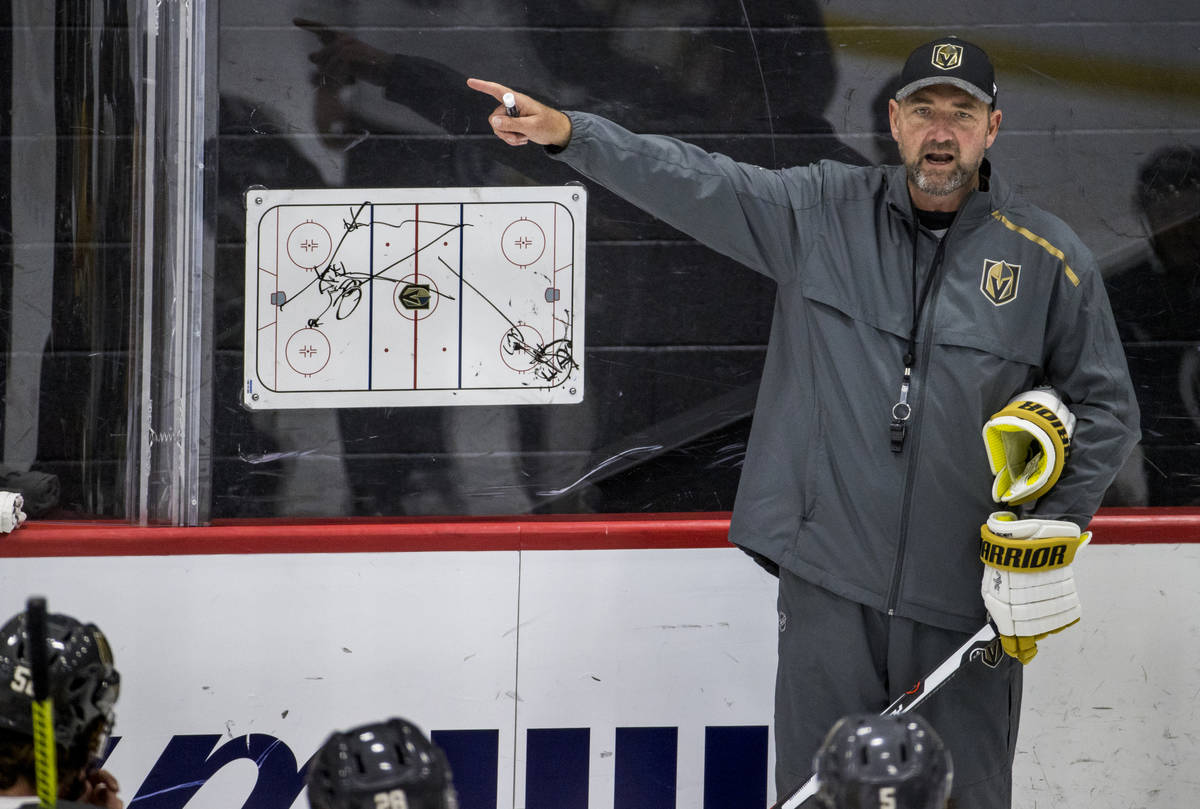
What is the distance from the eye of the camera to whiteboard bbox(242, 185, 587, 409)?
2.84 m

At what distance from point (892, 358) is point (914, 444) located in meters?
0.15

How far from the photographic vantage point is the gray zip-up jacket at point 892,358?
229cm

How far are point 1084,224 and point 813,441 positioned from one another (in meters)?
0.96

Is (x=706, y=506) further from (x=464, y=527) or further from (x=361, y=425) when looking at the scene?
(x=361, y=425)

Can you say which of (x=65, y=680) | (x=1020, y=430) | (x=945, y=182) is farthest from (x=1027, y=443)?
(x=65, y=680)

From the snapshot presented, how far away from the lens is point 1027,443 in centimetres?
229

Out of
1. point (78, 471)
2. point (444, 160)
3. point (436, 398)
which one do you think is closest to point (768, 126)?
point (444, 160)

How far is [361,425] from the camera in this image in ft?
9.45

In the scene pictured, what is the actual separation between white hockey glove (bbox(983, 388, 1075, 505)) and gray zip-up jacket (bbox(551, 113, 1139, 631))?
0.05 meters

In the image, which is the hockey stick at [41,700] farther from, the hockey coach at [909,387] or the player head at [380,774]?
the hockey coach at [909,387]

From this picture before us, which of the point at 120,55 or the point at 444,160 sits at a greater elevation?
the point at 120,55

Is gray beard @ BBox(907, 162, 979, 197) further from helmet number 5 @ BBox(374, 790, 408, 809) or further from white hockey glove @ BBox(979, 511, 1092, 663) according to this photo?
helmet number 5 @ BBox(374, 790, 408, 809)

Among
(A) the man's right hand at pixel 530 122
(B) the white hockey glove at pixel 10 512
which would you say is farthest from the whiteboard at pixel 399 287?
(A) the man's right hand at pixel 530 122

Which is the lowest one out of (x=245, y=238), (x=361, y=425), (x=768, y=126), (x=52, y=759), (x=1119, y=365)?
(x=52, y=759)
